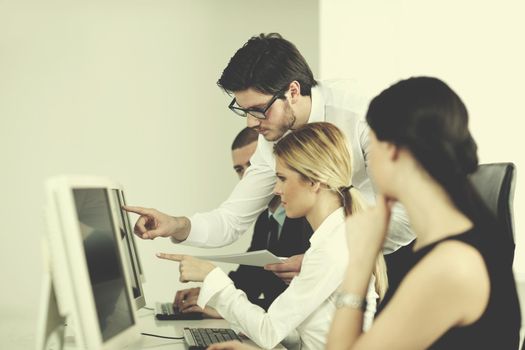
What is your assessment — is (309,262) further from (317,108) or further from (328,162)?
(317,108)

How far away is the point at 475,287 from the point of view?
3.52 feet

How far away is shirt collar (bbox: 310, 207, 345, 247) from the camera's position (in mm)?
1769

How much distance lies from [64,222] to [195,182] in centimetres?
319

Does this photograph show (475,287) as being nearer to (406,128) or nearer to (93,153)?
(406,128)

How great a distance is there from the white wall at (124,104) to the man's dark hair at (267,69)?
1.98 m

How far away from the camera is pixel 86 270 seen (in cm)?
114

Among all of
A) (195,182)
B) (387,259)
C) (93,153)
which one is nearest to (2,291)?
(93,153)

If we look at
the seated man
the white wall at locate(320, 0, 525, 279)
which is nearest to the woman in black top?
the seated man

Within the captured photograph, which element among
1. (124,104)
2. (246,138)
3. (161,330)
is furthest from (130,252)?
(124,104)

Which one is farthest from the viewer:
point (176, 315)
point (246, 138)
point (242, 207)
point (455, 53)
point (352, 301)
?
point (455, 53)

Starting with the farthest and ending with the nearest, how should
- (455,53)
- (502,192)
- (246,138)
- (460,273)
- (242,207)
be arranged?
(455,53) → (246,138) → (242,207) → (502,192) → (460,273)

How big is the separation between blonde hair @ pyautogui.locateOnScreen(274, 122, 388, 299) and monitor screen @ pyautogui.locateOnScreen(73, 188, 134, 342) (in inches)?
23.4

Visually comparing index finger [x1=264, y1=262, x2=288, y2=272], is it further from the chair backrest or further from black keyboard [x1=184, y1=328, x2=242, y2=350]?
the chair backrest

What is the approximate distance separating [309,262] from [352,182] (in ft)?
2.08
